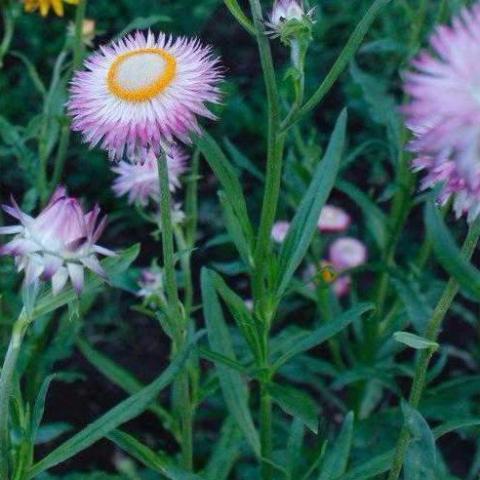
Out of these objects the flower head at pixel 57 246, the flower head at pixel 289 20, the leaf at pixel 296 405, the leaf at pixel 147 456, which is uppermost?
the flower head at pixel 289 20

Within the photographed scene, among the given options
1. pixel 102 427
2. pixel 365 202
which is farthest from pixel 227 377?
pixel 365 202

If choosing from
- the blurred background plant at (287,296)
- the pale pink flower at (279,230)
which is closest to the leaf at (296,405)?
the blurred background plant at (287,296)

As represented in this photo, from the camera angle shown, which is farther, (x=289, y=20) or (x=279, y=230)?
(x=279, y=230)

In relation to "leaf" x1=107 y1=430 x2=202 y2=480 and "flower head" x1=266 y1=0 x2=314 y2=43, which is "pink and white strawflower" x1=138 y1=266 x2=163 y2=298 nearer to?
"leaf" x1=107 y1=430 x2=202 y2=480

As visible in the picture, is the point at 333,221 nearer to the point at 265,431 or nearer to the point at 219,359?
the point at 265,431

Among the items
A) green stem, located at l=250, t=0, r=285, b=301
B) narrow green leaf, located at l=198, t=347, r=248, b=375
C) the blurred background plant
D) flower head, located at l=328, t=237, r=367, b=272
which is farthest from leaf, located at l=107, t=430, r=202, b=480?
flower head, located at l=328, t=237, r=367, b=272

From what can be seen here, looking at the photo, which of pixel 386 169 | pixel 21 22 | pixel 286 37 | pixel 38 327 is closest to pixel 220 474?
pixel 38 327

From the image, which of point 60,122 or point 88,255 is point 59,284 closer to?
point 88,255

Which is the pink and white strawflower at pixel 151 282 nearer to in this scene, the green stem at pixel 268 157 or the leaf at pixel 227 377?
the leaf at pixel 227 377
